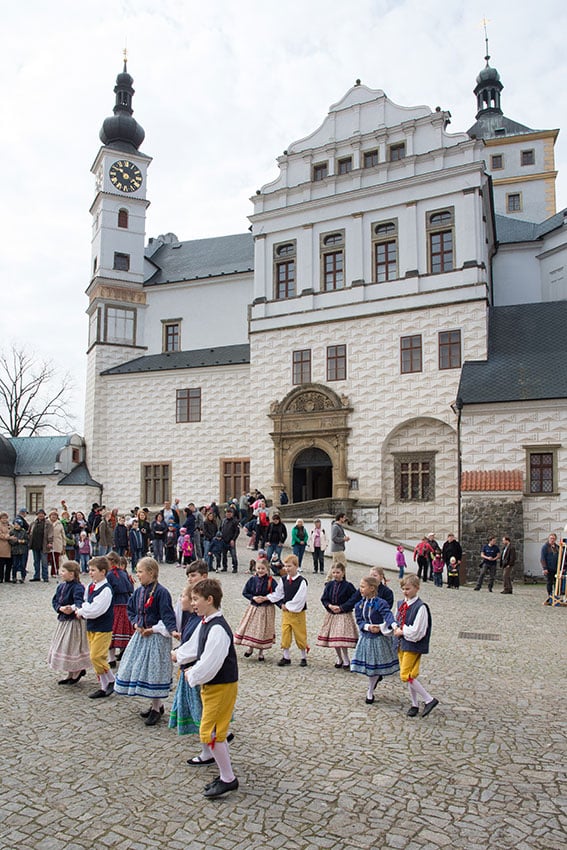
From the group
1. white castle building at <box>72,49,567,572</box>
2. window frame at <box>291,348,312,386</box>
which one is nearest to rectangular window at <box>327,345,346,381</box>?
white castle building at <box>72,49,567,572</box>

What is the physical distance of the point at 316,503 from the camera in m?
27.5

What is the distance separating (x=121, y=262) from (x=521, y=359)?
73.3 feet

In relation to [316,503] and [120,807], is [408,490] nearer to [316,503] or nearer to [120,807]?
[316,503]

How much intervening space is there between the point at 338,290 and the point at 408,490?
9356mm

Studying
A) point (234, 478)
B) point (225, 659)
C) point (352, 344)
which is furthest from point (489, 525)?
point (225, 659)

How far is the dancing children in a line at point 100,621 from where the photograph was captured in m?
7.78

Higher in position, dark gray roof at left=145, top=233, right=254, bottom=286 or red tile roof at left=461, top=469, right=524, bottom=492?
dark gray roof at left=145, top=233, right=254, bottom=286

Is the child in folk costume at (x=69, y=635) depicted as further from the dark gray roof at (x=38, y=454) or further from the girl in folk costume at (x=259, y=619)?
the dark gray roof at (x=38, y=454)

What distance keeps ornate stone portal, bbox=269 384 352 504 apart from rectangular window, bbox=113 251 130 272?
1314 cm

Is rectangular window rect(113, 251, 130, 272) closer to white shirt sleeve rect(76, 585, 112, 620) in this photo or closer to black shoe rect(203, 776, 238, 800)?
white shirt sleeve rect(76, 585, 112, 620)

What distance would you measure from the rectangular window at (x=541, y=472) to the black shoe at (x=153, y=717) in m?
19.7

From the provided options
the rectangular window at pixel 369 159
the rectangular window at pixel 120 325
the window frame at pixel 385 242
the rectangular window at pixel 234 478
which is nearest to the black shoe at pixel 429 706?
the window frame at pixel 385 242

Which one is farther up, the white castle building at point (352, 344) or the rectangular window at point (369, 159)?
the rectangular window at point (369, 159)

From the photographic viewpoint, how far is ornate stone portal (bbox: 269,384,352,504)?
2958 cm
